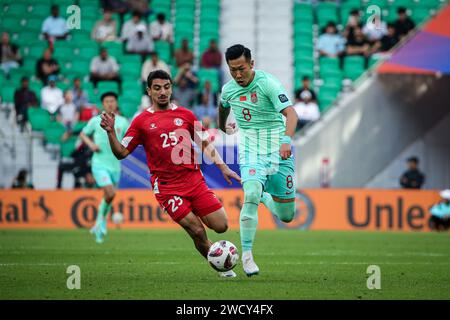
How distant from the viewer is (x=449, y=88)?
24.3 meters

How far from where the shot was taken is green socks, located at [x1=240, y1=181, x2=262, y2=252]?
10445 mm

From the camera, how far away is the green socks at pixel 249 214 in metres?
10.4

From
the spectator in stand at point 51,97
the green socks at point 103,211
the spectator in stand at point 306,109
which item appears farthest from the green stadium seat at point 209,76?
the green socks at point 103,211

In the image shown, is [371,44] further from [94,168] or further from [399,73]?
[94,168]

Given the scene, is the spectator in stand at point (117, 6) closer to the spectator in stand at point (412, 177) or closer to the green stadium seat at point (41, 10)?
the green stadium seat at point (41, 10)

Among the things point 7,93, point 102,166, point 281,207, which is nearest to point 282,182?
point 281,207

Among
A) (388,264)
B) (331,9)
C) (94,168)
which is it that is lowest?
(388,264)

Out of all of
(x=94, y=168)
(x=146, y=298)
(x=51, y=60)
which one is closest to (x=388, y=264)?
(x=146, y=298)

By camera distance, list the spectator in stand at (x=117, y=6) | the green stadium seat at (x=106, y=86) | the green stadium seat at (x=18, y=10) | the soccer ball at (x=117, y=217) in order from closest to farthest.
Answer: the soccer ball at (x=117, y=217), the green stadium seat at (x=106, y=86), the green stadium seat at (x=18, y=10), the spectator in stand at (x=117, y=6)

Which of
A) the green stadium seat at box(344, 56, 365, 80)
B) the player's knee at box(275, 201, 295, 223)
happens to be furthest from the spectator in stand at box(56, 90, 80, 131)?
the player's knee at box(275, 201, 295, 223)

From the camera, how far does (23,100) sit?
904 inches

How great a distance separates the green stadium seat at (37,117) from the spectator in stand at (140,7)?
5197mm

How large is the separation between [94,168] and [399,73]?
376 inches

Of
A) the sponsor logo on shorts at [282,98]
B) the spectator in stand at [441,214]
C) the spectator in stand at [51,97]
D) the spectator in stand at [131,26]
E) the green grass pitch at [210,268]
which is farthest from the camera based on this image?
the spectator in stand at [131,26]
